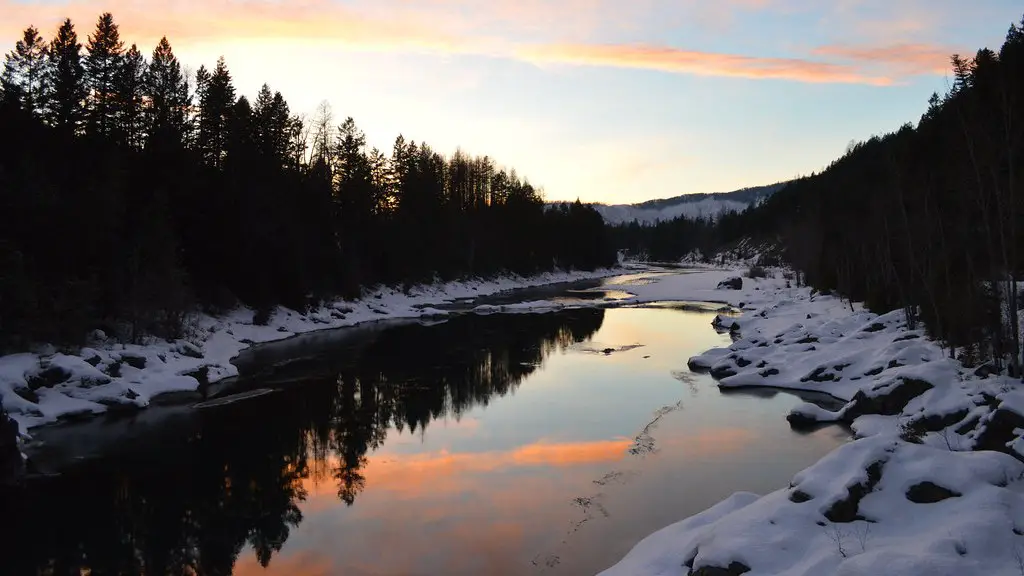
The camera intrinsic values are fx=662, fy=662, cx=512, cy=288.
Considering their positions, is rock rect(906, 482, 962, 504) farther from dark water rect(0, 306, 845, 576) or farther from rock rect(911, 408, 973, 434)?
rock rect(911, 408, 973, 434)

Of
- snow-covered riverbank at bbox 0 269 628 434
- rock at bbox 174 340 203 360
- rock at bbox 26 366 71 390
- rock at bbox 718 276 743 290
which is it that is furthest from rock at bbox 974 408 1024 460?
rock at bbox 718 276 743 290

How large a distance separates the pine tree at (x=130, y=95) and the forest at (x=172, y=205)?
104mm

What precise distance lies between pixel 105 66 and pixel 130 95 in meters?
2.19

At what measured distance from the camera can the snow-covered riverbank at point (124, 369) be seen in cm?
1973

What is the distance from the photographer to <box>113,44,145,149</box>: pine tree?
1713 inches

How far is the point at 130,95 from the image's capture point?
146ft

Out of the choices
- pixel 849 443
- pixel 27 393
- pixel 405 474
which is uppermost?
pixel 849 443

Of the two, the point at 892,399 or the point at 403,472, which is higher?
the point at 892,399

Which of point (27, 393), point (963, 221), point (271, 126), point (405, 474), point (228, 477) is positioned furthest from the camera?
point (271, 126)

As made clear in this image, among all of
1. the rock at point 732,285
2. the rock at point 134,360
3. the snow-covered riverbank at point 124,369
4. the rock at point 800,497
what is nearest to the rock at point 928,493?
the rock at point 800,497

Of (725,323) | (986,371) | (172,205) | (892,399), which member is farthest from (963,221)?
(172,205)

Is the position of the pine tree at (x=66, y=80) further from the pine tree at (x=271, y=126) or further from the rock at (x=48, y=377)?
the rock at (x=48, y=377)

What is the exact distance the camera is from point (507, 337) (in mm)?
38531

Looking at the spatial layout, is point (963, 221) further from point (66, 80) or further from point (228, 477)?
point (66, 80)
